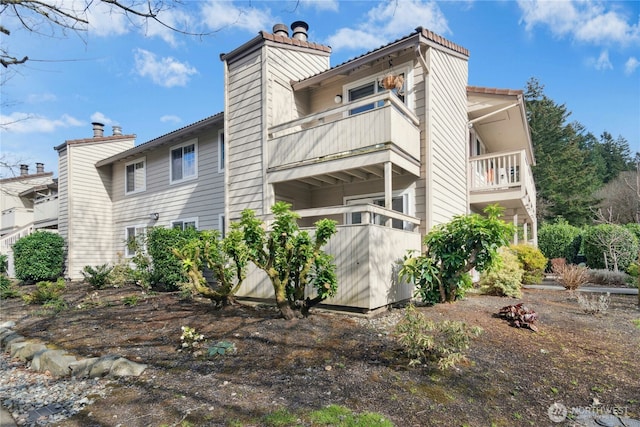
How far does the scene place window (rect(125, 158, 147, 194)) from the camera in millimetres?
14857

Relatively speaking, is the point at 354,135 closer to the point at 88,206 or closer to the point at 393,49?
the point at 393,49

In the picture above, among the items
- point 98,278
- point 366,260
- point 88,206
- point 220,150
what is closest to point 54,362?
point 366,260

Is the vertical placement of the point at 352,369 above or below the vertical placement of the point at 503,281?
below

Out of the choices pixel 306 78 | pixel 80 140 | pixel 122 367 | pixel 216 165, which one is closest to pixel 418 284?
pixel 122 367

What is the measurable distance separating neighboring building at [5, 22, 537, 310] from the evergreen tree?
19.8 metres

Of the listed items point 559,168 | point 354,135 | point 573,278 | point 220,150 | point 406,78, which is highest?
point 559,168

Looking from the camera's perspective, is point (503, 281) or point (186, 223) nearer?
point (503, 281)

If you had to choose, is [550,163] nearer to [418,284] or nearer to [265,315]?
[418,284]

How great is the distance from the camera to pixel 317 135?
838 cm

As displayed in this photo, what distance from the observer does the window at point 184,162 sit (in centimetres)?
1278

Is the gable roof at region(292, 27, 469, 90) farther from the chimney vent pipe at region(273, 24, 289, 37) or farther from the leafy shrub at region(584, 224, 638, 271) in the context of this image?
the leafy shrub at region(584, 224, 638, 271)

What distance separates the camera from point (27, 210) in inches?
853

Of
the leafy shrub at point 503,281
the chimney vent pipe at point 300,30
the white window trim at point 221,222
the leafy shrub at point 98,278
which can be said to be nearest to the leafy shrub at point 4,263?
the leafy shrub at point 98,278

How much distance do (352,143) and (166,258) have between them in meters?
6.76
